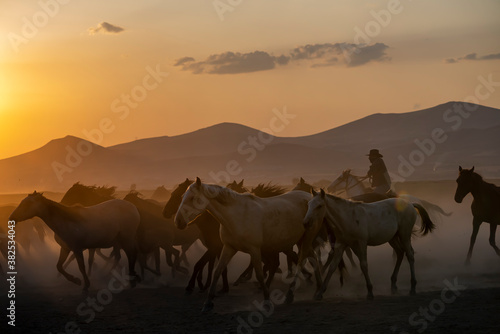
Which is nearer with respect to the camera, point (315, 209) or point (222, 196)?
point (315, 209)

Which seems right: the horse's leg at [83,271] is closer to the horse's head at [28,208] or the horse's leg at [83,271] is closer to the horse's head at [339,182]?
the horse's head at [28,208]

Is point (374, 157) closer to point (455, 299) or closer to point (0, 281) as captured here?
point (455, 299)

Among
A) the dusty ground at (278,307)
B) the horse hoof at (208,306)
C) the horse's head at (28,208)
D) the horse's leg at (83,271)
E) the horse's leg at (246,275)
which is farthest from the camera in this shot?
the horse's leg at (246,275)

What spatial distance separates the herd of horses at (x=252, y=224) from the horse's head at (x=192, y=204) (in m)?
0.02

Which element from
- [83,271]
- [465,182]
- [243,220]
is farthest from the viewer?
[465,182]

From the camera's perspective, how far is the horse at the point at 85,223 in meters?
14.4

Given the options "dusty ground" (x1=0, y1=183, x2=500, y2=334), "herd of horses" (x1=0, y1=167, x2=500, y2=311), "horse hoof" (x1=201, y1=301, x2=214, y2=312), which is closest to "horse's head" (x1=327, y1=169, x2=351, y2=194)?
"herd of horses" (x1=0, y1=167, x2=500, y2=311)

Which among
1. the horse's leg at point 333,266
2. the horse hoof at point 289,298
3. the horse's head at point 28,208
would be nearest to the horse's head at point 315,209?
the horse's leg at point 333,266

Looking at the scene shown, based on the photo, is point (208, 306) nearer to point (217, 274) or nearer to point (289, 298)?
point (217, 274)

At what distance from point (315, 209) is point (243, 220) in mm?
1151

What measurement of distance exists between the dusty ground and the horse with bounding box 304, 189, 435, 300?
0.66m

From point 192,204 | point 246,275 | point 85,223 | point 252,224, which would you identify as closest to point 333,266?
point 252,224

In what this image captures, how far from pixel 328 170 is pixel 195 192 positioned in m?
148

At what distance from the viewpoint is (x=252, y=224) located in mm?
11883
